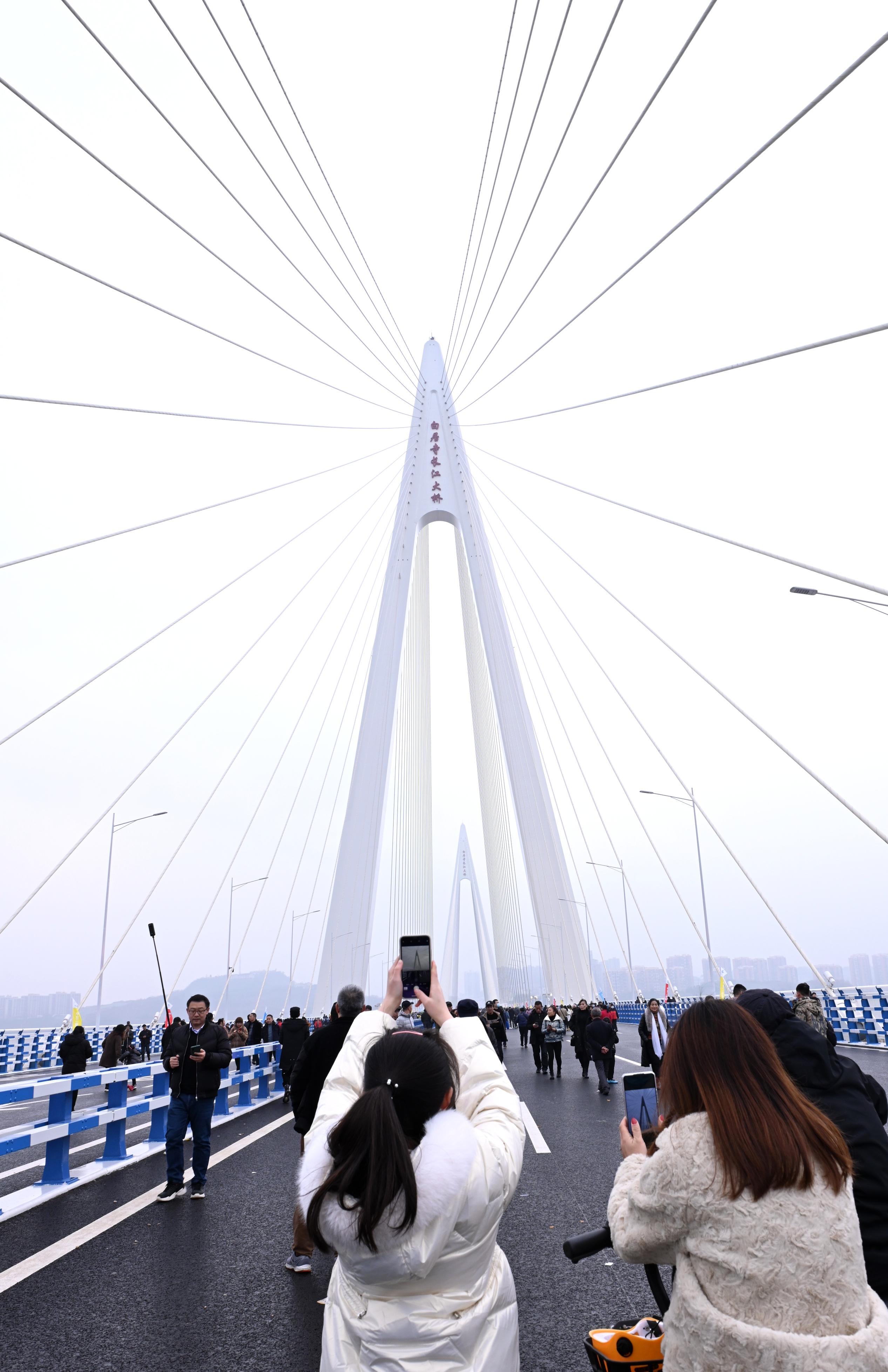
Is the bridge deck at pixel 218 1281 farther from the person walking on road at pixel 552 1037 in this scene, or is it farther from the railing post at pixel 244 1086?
the person walking on road at pixel 552 1037

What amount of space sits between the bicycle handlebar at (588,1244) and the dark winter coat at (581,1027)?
13953 millimetres

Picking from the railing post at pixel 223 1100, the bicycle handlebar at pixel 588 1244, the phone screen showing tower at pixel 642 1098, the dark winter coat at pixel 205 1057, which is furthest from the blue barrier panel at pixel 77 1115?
the bicycle handlebar at pixel 588 1244

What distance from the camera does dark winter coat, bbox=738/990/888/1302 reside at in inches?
91.3

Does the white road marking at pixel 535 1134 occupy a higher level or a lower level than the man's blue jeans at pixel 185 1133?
lower

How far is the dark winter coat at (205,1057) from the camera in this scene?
6559 mm

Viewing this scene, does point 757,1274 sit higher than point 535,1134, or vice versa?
point 757,1274

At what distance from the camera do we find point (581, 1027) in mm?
15938

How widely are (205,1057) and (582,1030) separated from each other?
10.6 metres

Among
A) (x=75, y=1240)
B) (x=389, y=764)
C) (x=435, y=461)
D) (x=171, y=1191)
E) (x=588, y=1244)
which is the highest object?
(x=435, y=461)

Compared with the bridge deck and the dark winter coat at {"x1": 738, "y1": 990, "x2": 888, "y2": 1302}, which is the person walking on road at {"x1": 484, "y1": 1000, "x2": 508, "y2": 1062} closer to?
the bridge deck

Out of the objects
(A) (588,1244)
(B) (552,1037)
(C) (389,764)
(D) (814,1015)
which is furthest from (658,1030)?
(C) (389,764)

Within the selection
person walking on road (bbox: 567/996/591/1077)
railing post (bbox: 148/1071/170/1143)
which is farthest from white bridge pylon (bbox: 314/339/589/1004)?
railing post (bbox: 148/1071/170/1143)

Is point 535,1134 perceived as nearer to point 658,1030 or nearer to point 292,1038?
point 658,1030

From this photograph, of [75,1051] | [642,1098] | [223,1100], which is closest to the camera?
[642,1098]
